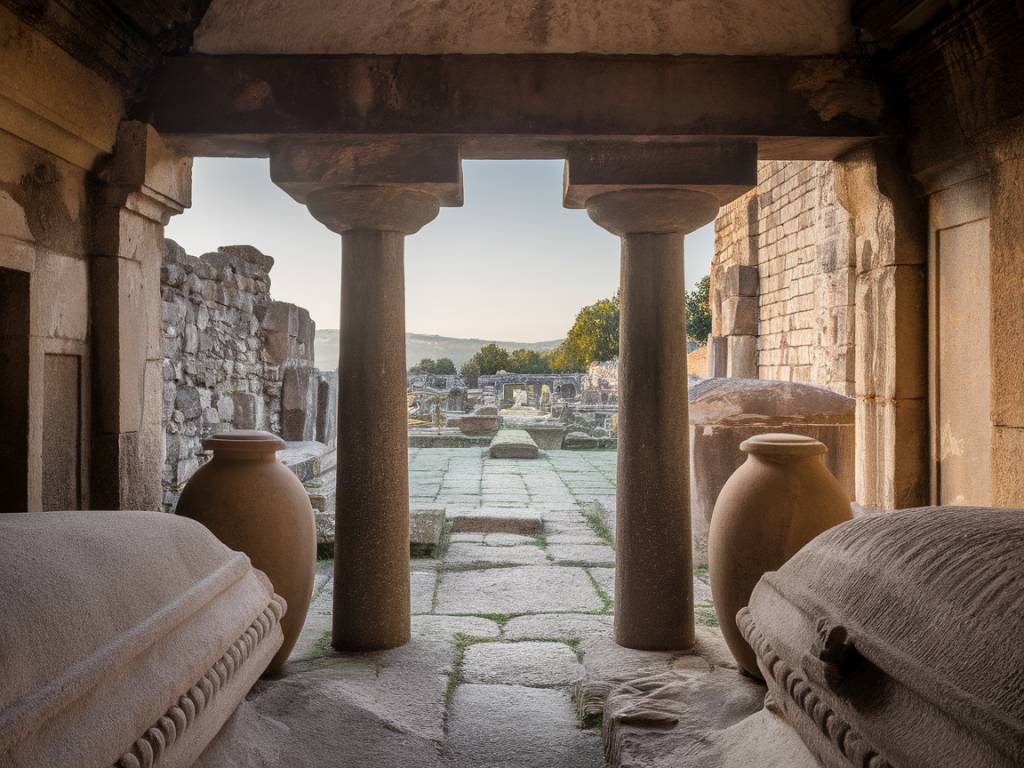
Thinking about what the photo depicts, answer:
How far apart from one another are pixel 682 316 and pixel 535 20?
4.94 ft

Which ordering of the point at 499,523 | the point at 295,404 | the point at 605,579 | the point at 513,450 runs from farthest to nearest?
the point at 513,450 < the point at 295,404 < the point at 499,523 < the point at 605,579

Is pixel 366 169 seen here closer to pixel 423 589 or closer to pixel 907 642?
pixel 423 589

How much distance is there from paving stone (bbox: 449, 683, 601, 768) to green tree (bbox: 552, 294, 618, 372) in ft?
142

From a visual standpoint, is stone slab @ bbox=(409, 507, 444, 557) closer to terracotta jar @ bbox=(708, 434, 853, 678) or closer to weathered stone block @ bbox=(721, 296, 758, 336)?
terracotta jar @ bbox=(708, 434, 853, 678)

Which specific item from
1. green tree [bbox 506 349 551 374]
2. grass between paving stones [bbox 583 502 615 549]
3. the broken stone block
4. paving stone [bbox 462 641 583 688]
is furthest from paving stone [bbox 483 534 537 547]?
green tree [bbox 506 349 551 374]

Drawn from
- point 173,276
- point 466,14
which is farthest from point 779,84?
point 173,276

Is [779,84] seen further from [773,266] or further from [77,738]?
[773,266]

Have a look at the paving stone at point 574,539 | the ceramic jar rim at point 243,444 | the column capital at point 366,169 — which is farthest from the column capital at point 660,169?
the paving stone at point 574,539

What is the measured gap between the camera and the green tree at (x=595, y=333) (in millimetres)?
47438

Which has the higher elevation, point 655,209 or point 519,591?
point 655,209

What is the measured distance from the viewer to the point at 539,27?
132 inches

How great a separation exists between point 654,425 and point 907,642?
81.4 inches

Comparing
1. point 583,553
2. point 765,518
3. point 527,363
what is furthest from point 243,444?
point 527,363

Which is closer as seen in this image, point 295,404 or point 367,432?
point 367,432
